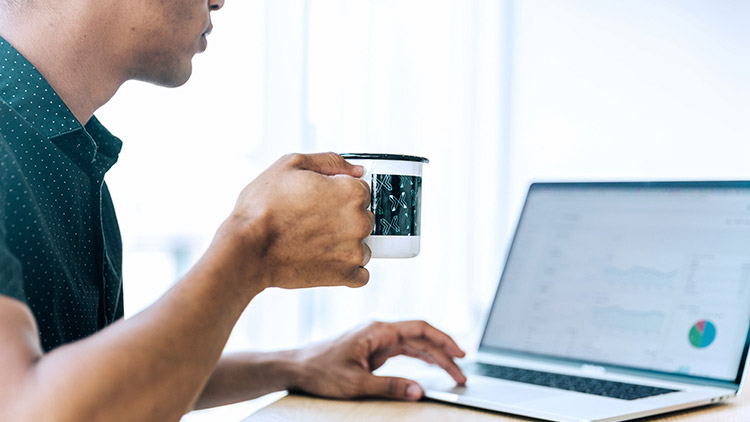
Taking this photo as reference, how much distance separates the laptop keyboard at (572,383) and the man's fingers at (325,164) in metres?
0.38

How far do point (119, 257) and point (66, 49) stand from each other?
1.00 feet

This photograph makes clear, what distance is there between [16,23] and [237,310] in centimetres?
47

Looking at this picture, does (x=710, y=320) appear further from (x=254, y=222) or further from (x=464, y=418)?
(x=254, y=222)

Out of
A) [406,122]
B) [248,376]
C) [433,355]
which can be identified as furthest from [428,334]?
[406,122]

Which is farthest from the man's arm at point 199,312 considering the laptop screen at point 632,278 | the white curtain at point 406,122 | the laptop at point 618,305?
the white curtain at point 406,122

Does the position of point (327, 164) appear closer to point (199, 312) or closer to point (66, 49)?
point (199, 312)

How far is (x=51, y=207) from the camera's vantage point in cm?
74

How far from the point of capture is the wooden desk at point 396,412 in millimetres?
714

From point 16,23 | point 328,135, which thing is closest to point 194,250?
point 328,135

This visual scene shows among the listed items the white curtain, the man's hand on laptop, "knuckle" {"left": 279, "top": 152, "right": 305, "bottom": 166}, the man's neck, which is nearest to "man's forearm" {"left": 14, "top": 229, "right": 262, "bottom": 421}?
"knuckle" {"left": 279, "top": 152, "right": 305, "bottom": 166}

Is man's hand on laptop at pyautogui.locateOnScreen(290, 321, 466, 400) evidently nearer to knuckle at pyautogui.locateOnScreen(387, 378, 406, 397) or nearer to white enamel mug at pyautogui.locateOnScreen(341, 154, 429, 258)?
knuckle at pyautogui.locateOnScreen(387, 378, 406, 397)

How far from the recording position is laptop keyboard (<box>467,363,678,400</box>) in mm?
791

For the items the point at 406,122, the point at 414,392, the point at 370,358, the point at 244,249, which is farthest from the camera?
the point at 406,122

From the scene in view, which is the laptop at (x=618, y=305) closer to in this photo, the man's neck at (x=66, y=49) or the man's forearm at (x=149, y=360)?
the man's forearm at (x=149, y=360)
